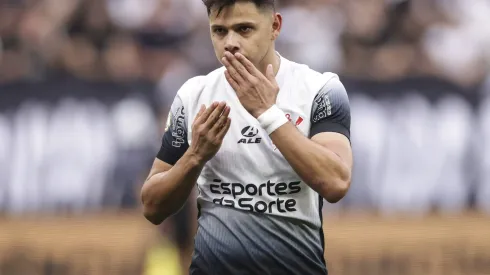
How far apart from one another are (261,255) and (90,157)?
25.1 ft

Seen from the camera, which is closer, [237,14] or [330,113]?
[237,14]

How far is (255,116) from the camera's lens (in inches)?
214

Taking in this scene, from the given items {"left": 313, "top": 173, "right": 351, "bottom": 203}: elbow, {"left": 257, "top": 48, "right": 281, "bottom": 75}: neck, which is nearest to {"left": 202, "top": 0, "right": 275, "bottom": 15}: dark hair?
{"left": 257, "top": 48, "right": 281, "bottom": 75}: neck

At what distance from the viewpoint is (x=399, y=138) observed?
1335cm

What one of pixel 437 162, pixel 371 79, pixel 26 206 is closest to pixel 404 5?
pixel 371 79

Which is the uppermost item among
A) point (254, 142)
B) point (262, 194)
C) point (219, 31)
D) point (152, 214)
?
point (219, 31)

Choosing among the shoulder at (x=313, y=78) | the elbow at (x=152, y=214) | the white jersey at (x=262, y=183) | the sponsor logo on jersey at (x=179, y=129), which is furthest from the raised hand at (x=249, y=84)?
the elbow at (x=152, y=214)

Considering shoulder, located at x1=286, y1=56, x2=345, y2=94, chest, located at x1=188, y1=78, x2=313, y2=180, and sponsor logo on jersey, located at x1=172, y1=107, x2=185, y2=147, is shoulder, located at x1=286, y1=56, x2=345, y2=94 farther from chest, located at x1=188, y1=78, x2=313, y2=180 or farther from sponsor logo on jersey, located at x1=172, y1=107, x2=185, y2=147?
sponsor logo on jersey, located at x1=172, y1=107, x2=185, y2=147

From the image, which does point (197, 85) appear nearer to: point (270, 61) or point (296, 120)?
point (270, 61)

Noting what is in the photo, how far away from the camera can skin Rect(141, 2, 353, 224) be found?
5.41 meters

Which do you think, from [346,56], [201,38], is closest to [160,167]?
[201,38]

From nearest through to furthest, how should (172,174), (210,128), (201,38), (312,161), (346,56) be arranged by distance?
(312,161), (210,128), (172,174), (201,38), (346,56)

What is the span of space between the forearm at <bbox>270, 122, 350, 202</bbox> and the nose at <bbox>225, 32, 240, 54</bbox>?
48 centimetres

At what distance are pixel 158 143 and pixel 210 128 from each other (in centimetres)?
773
